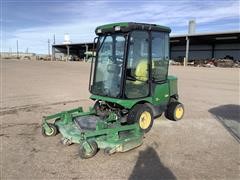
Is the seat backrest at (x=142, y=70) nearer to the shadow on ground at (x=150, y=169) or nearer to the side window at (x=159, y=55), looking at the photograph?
the side window at (x=159, y=55)

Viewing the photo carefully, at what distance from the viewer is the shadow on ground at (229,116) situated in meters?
6.56

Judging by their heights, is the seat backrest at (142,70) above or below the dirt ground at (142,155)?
above

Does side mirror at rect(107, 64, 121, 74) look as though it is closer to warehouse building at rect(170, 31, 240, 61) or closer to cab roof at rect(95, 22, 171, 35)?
cab roof at rect(95, 22, 171, 35)

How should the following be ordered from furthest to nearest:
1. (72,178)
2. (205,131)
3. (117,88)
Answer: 1. (205,131)
2. (117,88)
3. (72,178)

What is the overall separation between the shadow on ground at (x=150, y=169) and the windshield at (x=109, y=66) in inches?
59.0

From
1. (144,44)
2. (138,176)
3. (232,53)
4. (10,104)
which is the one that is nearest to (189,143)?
(138,176)

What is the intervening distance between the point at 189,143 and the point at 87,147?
2052mm

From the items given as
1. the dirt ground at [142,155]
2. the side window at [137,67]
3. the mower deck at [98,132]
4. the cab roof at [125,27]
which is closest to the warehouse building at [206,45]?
the cab roof at [125,27]

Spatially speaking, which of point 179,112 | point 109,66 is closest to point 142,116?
point 109,66

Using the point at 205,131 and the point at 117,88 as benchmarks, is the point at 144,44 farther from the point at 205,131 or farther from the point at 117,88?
the point at 205,131

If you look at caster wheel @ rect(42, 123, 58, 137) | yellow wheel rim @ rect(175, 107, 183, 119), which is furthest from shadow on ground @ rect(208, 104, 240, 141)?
caster wheel @ rect(42, 123, 58, 137)

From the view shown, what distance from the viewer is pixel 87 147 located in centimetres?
479

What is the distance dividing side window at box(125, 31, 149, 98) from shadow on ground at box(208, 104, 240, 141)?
7.01 ft

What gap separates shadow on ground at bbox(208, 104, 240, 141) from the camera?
6.56 metres
